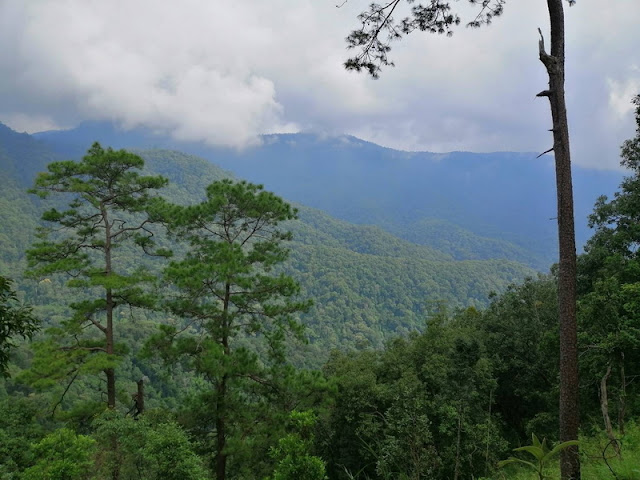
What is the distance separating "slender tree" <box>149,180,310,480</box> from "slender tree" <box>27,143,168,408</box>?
137 centimetres

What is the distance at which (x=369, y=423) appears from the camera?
421 inches

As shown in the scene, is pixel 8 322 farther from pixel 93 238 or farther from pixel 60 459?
pixel 93 238

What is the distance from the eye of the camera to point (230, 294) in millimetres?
10148

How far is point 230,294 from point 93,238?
4.27 m

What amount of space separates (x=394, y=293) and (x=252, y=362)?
331 feet

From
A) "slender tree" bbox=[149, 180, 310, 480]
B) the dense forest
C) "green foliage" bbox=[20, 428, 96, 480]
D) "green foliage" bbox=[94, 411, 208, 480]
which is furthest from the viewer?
"slender tree" bbox=[149, 180, 310, 480]

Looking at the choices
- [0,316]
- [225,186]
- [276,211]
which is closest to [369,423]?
[276,211]

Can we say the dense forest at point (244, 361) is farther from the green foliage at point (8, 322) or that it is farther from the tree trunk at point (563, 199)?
the tree trunk at point (563, 199)

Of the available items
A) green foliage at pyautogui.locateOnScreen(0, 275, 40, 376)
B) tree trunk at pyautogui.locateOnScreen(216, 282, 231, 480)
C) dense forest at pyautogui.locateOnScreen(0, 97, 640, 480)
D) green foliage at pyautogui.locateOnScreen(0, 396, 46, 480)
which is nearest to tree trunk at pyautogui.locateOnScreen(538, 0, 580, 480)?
dense forest at pyautogui.locateOnScreen(0, 97, 640, 480)

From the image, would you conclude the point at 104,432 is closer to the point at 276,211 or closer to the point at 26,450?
the point at 26,450

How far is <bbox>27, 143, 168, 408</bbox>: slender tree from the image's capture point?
10102mm

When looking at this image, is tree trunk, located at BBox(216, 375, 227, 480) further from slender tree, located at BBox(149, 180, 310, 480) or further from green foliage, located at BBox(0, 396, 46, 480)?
green foliage, located at BBox(0, 396, 46, 480)

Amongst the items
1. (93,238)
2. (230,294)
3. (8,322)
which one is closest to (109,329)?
(93,238)

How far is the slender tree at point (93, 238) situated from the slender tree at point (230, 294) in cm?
137
